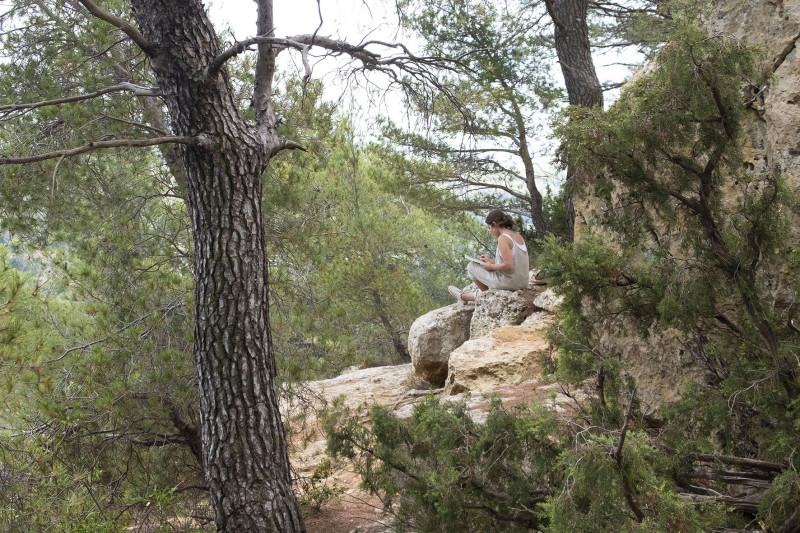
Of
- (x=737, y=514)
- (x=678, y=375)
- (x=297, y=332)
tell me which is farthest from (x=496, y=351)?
(x=737, y=514)

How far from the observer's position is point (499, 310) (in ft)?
22.1

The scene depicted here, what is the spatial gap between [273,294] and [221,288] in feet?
3.77

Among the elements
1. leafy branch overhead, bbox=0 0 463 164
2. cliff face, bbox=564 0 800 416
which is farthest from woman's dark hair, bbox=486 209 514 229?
cliff face, bbox=564 0 800 416

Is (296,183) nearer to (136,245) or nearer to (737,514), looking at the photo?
(136,245)

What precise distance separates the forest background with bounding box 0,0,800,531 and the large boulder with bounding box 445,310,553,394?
1.02 meters

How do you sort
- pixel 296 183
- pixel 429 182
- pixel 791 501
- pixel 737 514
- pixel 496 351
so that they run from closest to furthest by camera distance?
pixel 791 501 < pixel 737 514 < pixel 296 183 < pixel 496 351 < pixel 429 182

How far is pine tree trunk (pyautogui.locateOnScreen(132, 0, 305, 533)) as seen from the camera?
311 centimetres

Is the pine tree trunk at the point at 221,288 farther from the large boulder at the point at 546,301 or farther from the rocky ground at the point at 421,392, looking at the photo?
the large boulder at the point at 546,301

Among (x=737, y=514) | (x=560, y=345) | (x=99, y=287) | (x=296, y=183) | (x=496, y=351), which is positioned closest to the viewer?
(x=737, y=514)

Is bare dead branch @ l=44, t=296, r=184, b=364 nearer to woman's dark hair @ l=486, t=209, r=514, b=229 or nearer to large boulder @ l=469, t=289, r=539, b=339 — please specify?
large boulder @ l=469, t=289, r=539, b=339

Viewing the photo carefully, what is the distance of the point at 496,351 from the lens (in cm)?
564

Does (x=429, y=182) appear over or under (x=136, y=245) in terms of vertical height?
over

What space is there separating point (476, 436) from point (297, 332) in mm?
2168

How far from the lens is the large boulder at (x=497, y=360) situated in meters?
5.37
